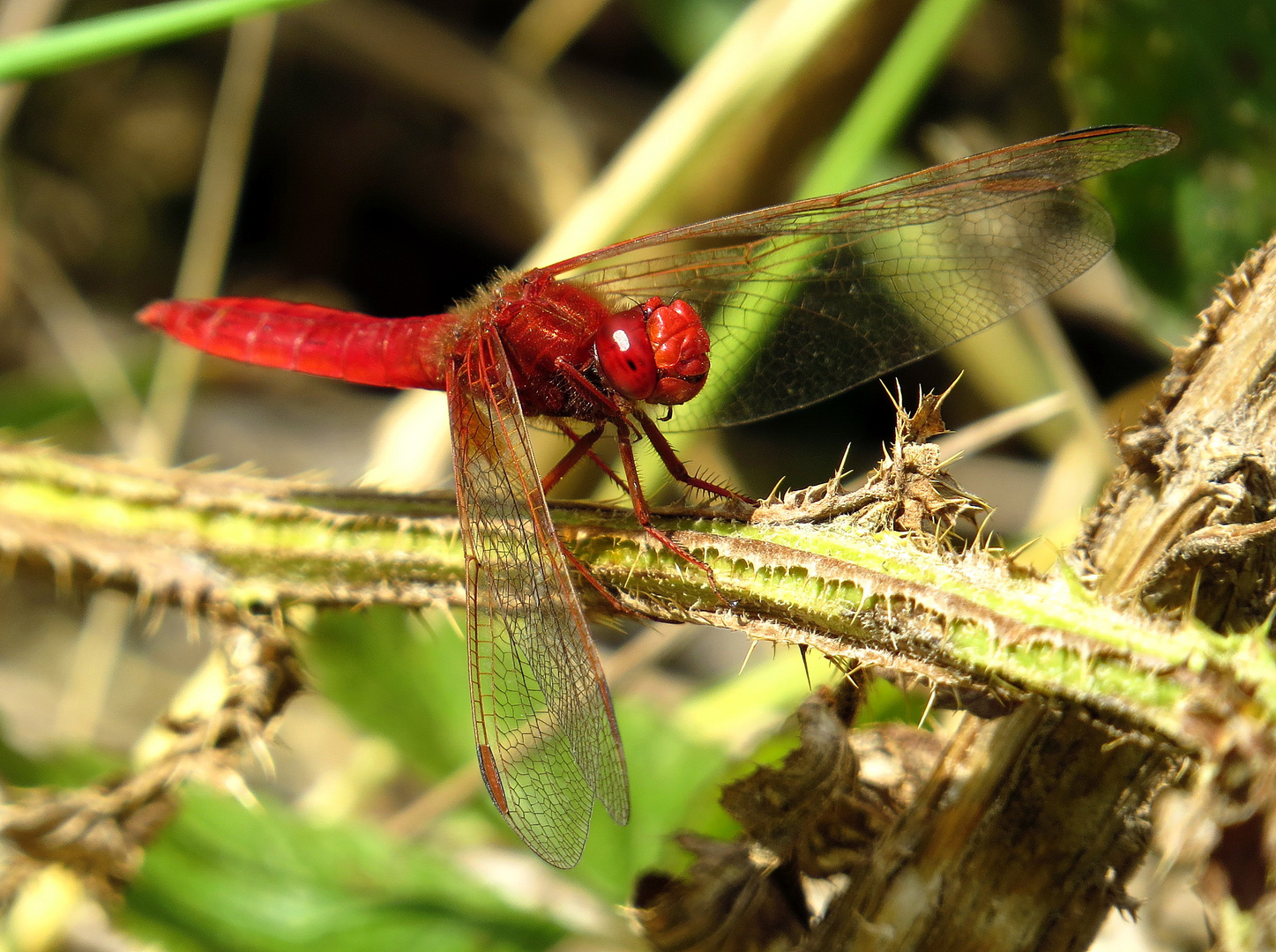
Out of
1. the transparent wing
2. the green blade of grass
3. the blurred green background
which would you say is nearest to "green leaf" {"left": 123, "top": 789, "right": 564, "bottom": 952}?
the blurred green background

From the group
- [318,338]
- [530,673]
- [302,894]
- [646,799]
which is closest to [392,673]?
[302,894]

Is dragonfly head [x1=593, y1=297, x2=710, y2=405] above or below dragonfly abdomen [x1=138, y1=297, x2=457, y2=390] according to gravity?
above

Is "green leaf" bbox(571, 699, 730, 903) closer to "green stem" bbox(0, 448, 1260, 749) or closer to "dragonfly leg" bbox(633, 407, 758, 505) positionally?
"dragonfly leg" bbox(633, 407, 758, 505)

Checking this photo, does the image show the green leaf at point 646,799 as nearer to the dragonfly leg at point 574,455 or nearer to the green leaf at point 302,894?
the green leaf at point 302,894

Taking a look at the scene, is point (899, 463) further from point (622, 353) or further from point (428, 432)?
point (428, 432)

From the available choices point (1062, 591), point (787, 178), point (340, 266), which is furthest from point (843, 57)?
point (340, 266)

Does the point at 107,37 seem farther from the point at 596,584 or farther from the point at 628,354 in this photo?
the point at 596,584

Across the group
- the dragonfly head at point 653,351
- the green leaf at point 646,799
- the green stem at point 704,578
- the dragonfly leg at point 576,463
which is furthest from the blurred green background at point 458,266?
the dragonfly head at point 653,351
